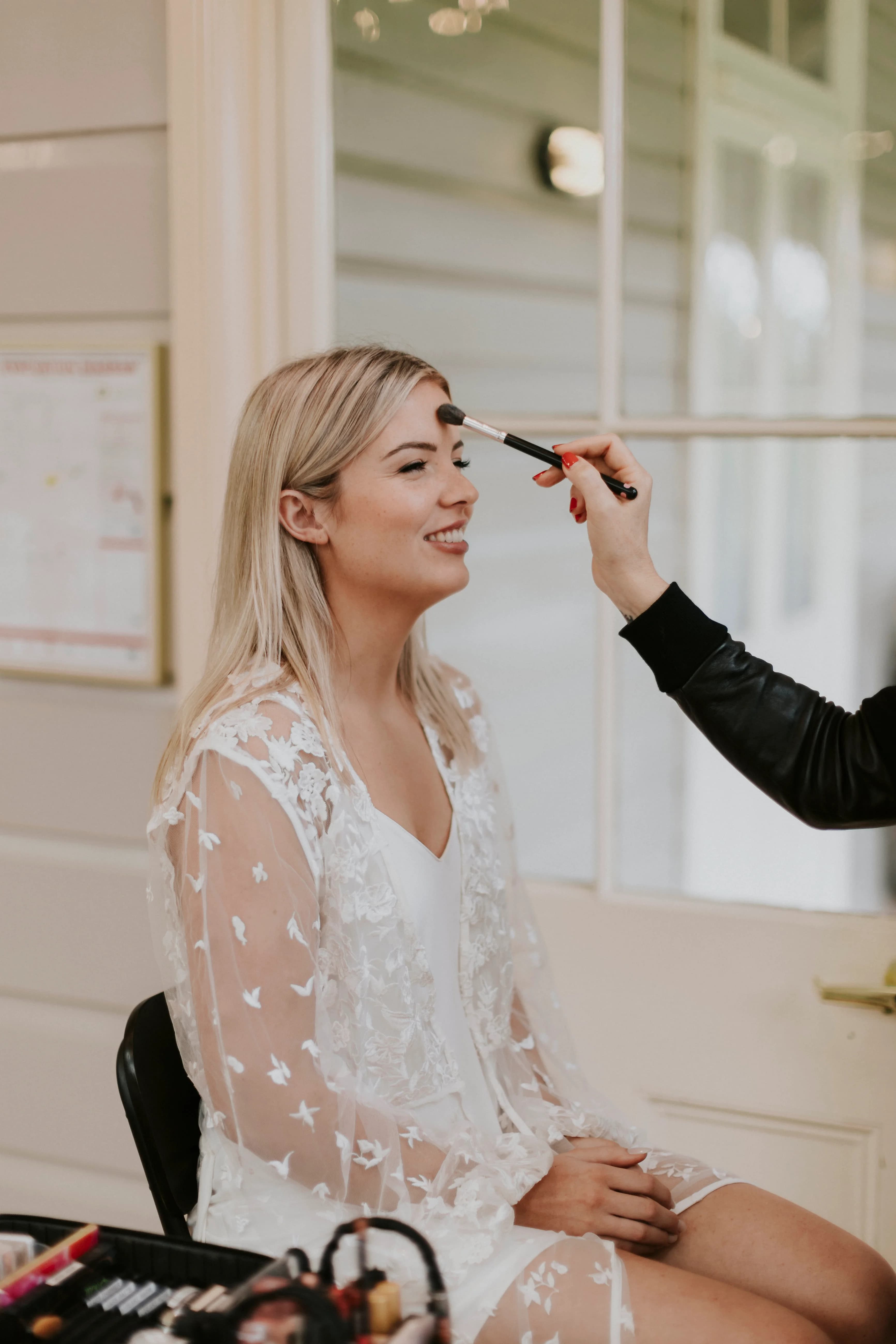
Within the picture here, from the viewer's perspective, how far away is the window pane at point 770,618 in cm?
256

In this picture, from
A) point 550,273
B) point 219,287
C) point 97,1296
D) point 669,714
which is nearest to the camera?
point 97,1296

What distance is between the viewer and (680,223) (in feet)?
8.31

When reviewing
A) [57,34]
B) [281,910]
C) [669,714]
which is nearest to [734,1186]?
[281,910]

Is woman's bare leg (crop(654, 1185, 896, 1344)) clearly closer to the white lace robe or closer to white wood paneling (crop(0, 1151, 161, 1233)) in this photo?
the white lace robe

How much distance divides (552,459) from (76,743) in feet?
3.23

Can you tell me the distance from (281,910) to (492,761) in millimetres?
487

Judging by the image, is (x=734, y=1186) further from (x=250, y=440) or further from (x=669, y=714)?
(x=669, y=714)

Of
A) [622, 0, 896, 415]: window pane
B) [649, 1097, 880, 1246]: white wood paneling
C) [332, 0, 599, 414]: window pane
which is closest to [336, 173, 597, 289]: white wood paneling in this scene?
[332, 0, 599, 414]: window pane

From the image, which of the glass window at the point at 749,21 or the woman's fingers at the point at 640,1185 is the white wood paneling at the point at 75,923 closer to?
the woman's fingers at the point at 640,1185

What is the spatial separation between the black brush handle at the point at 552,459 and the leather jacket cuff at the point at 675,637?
0.13 m

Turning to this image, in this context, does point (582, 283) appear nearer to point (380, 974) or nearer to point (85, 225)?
point (85, 225)

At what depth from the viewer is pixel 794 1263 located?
118cm

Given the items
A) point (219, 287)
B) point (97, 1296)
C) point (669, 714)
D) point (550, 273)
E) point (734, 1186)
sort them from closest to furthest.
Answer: point (97, 1296)
point (734, 1186)
point (219, 287)
point (550, 273)
point (669, 714)

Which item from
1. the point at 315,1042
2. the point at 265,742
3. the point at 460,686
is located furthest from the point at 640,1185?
the point at 460,686
